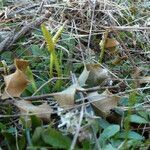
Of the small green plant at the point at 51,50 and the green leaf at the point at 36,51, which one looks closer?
the small green plant at the point at 51,50

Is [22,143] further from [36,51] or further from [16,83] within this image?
[36,51]

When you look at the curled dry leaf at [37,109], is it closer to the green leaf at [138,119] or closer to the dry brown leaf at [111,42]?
the green leaf at [138,119]

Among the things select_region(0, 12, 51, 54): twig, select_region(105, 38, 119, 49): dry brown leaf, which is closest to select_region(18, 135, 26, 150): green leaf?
select_region(0, 12, 51, 54): twig

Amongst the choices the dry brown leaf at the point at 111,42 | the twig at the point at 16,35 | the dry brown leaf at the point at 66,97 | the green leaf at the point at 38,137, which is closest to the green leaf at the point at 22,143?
the green leaf at the point at 38,137

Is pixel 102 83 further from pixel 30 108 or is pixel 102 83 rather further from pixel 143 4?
pixel 143 4

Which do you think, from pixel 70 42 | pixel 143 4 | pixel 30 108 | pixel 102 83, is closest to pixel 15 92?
pixel 30 108

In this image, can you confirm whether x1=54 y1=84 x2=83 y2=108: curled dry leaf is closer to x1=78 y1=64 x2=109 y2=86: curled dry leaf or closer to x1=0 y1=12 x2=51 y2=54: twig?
x1=78 y1=64 x2=109 y2=86: curled dry leaf
